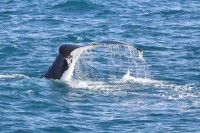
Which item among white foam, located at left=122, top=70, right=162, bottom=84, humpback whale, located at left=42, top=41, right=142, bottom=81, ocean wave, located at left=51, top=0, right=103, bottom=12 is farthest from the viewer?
ocean wave, located at left=51, top=0, right=103, bottom=12

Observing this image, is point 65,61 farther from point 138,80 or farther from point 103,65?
point 103,65

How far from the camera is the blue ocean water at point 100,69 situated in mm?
21203

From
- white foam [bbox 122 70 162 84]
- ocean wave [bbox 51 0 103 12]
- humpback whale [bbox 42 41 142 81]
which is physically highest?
humpback whale [bbox 42 41 142 81]

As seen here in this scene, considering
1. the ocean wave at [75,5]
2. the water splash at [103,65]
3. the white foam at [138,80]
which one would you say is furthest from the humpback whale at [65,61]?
the ocean wave at [75,5]

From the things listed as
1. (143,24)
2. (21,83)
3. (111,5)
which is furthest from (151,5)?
(21,83)

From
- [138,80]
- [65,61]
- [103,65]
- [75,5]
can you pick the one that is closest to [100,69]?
[103,65]

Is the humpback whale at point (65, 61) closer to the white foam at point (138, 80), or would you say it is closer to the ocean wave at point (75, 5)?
the white foam at point (138, 80)

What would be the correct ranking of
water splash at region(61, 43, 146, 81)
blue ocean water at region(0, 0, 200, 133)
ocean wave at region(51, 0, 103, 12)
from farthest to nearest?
ocean wave at region(51, 0, 103, 12), water splash at region(61, 43, 146, 81), blue ocean water at region(0, 0, 200, 133)

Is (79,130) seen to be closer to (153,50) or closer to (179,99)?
(179,99)

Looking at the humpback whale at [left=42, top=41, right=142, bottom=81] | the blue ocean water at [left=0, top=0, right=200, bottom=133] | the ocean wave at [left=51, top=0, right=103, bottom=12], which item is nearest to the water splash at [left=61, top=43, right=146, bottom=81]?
the humpback whale at [left=42, top=41, right=142, bottom=81]

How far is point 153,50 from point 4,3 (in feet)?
72.5

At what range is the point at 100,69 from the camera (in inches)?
1188

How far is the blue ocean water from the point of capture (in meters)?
21.2

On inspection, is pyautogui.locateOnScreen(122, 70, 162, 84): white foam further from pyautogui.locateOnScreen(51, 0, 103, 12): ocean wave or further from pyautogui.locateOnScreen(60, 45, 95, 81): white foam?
pyautogui.locateOnScreen(51, 0, 103, 12): ocean wave
